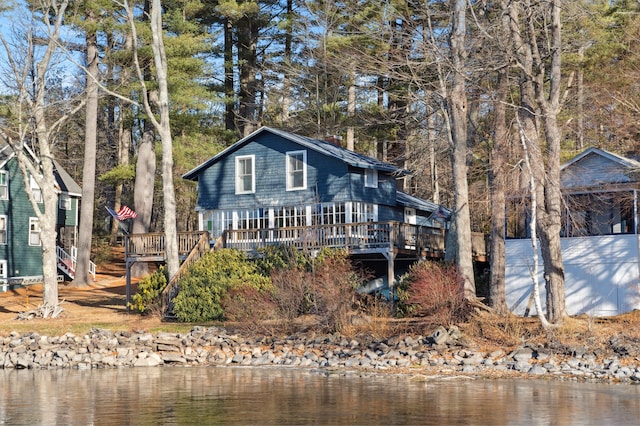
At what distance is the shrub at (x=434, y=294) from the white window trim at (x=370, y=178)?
7.82 meters

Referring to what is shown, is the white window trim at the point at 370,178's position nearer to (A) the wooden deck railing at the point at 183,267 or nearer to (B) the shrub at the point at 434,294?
(A) the wooden deck railing at the point at 183,267

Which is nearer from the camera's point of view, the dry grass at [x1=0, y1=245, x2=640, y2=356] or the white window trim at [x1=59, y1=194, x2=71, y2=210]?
the dry grass at [x1=0, y1=245, x2=640, y2=356]

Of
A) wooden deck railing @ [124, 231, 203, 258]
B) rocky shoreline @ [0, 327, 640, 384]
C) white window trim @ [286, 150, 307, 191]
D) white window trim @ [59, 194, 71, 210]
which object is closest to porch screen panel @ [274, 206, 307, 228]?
white window trim @ [286, 150, 307, 191]

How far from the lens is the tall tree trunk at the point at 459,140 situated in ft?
97.3

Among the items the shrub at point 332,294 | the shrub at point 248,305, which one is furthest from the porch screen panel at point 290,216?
the shrub at point 248,305

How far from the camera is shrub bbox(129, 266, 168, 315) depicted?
32969mm

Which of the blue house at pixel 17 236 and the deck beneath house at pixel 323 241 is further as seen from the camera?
the blue house at pixel 17 236

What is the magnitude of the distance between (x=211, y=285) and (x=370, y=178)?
9529 millimetres

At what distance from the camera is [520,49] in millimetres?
26375

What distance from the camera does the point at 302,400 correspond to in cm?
1877

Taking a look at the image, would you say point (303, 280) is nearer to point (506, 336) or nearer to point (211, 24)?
point (506, 336)

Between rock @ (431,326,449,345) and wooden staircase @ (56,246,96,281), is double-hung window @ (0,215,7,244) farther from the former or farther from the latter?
rock @ (431,326,449,345)

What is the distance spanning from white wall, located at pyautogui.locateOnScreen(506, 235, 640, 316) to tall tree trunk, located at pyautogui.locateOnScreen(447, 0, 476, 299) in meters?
2.41

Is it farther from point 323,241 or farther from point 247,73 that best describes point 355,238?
point 247,73
